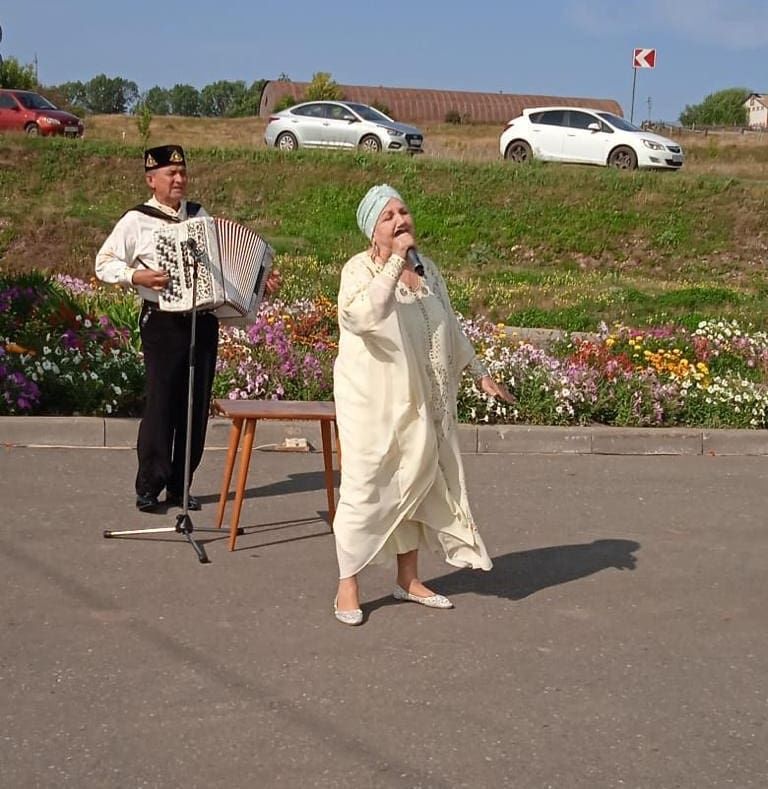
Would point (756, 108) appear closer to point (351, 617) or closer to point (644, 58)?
Answer: point (644, 58)

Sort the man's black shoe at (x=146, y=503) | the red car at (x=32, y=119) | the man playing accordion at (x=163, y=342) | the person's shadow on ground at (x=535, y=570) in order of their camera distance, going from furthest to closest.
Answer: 1. the red car at (x=32, y=119)
2. the man's black shoe at (x=146, y=503)
3. the man playing accordion at (x=163, y=342)
4. the person's shadow on ground at (x=535, y=570)

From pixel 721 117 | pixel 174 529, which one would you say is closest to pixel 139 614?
pixel 174 529

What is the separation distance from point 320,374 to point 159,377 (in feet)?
10.5

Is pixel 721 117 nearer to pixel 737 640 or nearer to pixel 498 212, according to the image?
pixel 498 212

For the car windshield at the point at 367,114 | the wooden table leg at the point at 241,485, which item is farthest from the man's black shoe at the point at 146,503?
the car windshield at the point at 367,114

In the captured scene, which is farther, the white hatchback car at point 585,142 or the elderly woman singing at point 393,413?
the white hatchback car at point 585,142

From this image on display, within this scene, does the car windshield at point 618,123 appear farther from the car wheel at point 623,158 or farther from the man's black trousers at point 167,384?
the man's black trousers at point 167,384

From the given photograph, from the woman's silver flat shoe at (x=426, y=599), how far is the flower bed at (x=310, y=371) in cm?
420

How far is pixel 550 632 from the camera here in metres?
6.12

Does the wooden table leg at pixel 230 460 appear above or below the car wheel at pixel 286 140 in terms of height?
below

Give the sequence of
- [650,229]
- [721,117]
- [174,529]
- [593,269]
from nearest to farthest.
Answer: [174,529]
[593,269]
[650,229]
[721,117]

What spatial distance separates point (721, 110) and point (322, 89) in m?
70.2

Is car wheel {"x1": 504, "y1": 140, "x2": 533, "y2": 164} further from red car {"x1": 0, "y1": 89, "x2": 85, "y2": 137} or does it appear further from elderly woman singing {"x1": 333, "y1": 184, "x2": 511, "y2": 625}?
elderly woman singing {"x1": 333, "y1": 184, "x2": 511, "y2": 625}

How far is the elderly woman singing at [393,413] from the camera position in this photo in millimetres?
5879
